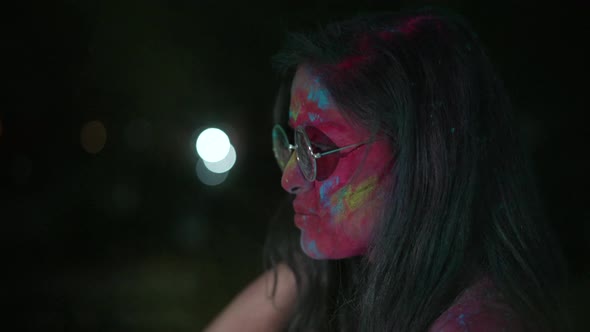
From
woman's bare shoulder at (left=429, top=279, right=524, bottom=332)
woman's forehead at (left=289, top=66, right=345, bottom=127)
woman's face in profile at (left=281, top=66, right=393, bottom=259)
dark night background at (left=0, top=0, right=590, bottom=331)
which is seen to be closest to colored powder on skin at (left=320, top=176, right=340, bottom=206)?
woman's face in profile at (left=281, top=66, right=393, bottom=259)

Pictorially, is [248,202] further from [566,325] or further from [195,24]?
[566,325]

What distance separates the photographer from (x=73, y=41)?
3.73 ft

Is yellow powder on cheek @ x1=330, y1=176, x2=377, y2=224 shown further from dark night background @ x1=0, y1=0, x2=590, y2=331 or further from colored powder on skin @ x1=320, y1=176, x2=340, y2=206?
dark night background @ x1=0, y1=0, x2=590, y2=331

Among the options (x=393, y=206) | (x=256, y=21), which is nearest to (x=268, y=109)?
(x=256, y=21)

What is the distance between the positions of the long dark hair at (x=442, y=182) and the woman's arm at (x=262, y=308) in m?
0.39

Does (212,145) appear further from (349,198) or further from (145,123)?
(349,198)

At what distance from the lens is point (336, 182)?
0.96m

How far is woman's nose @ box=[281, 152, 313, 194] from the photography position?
1.02m

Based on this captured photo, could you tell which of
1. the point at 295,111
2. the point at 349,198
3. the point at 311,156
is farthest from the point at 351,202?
the point at 295,111

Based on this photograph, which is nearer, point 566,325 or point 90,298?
point 566,325

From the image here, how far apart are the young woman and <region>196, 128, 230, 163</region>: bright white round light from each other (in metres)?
0.35

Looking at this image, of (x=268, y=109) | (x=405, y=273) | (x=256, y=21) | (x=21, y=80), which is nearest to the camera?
(x=405, y=273)

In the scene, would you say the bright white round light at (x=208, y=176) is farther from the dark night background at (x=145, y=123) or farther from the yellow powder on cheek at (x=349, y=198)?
the yellow powder on cheek at (x=349, y=198)

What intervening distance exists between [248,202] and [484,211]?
27.4 inches
